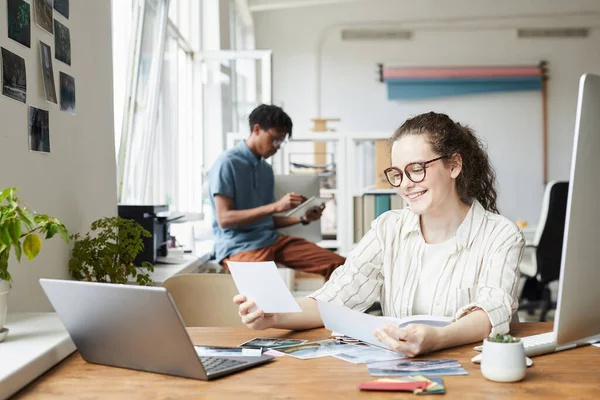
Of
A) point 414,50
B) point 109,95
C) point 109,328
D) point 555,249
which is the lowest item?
point 555,249

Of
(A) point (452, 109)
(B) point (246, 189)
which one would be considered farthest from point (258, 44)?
(B) point (246, 189)

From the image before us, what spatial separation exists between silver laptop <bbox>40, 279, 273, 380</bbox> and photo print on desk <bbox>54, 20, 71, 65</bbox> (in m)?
1.21

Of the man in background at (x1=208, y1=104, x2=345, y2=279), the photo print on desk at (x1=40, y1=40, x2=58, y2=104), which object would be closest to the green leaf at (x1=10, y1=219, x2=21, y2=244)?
the photo print on desk at (x1=40, y1=40, x2=58, y2=104)

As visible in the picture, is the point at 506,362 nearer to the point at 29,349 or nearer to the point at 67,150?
the point at 29,349

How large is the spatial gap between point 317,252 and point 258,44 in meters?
4.21

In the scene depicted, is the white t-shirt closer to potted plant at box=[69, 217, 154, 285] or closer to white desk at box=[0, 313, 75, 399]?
white desk at box=[0, 313, 75, 399]

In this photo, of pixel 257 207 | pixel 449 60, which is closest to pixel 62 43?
pixel 257 207

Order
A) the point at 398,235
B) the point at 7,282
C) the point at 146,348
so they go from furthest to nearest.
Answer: the point at 398,235
the point at 7,282
the point at 146,348

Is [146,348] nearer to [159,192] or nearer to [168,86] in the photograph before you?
[159,192]

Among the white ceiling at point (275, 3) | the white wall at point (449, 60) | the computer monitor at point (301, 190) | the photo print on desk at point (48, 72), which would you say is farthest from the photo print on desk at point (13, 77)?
the white wall at point (449, 60)

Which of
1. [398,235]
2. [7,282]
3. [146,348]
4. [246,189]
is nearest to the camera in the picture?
[146,348]

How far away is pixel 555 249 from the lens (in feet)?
15.7

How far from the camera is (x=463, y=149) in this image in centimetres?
188

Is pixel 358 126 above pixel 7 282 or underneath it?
above
